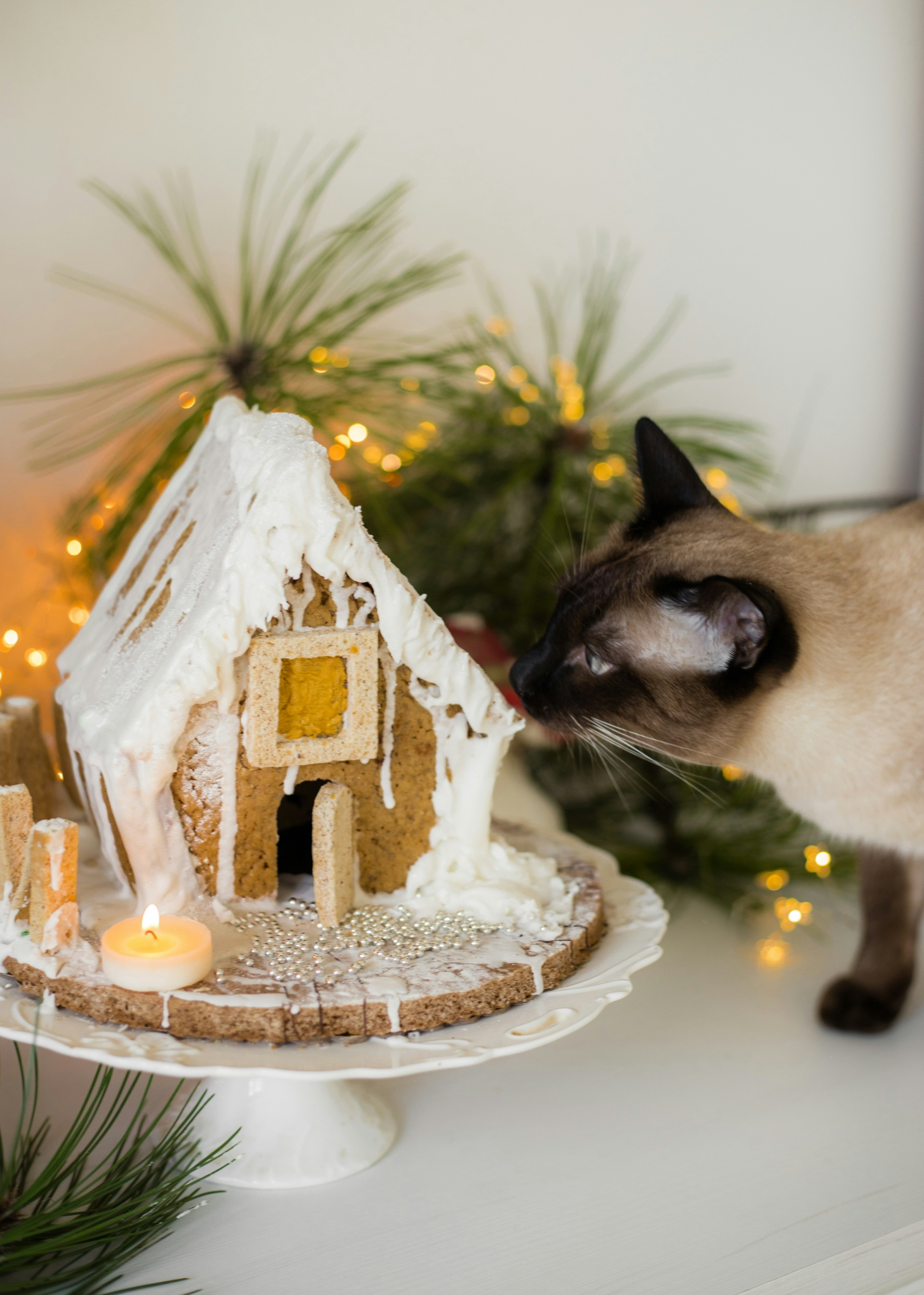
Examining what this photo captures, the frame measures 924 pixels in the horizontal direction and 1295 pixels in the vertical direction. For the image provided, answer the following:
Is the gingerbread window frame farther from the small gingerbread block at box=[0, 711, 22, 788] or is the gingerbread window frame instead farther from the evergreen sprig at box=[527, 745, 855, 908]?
the evergreen sprig at box=[527, 745, 855, 908]

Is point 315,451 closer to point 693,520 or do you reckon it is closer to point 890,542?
point 693,520

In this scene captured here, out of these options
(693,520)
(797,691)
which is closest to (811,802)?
(797,691)

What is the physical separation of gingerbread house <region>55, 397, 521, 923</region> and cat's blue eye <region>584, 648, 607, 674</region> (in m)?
0.08

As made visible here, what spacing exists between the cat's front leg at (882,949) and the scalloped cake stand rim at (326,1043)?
0.38 meters

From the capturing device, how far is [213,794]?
74cm

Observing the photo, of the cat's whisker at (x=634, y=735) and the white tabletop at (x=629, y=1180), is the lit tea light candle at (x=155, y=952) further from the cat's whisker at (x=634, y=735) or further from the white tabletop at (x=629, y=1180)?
the cat's whisker at (x=634, y=735)

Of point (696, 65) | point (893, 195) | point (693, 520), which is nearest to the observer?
point (693, 520)

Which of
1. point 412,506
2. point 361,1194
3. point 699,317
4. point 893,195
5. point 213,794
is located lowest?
point 361,1194

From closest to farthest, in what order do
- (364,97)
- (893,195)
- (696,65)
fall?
(364,97) → (696,65) → (893,195)

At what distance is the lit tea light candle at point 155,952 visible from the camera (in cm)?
65

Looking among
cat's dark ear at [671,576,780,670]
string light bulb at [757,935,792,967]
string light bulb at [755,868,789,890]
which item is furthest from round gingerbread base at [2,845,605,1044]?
string light bulb at [755,868,789,890]

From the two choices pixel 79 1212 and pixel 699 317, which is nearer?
pixel 79 1212

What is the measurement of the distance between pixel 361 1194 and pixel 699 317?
117 cm

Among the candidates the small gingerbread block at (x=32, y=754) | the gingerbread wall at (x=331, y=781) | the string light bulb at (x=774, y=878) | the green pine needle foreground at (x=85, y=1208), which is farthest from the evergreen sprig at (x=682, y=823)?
the green pine needle foreground at (x=85, y=1208)
